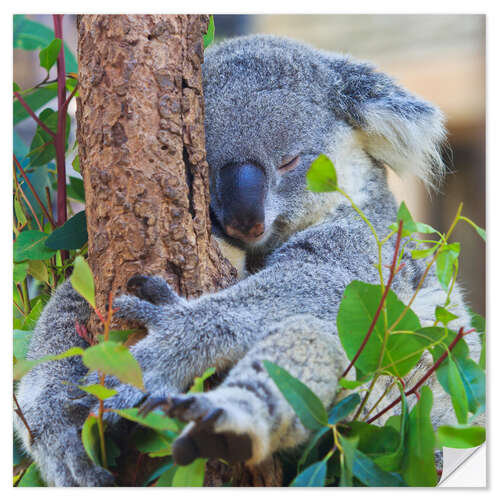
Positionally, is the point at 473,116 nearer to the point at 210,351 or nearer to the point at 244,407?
the point at 210,351

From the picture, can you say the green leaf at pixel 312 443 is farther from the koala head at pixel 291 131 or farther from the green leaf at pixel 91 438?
the koala head at pixel 291 131

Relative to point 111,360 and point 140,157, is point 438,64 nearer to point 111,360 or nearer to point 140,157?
point 140,157

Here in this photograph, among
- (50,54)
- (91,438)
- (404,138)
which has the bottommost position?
(91,438)

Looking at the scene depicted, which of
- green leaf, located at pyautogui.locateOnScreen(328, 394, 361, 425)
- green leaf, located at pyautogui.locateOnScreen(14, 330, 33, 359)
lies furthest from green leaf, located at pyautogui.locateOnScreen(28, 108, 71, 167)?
green leaf, located at pyautogui.locateOnScreen(328, 394, 361, 425)

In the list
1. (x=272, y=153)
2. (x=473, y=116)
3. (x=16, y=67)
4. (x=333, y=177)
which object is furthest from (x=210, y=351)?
(x=473, y=116)

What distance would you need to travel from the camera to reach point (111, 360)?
1215mm

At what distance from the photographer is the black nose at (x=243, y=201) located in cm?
175

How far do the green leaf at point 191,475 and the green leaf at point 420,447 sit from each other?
0.46m

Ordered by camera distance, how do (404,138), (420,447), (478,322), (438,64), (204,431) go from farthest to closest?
(438,64)
(404,138)
(478,322)
(420,447)
(204,431)

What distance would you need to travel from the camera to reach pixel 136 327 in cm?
154

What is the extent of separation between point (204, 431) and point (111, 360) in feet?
0.86

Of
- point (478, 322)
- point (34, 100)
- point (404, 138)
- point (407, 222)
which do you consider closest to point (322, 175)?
point (407, 222)

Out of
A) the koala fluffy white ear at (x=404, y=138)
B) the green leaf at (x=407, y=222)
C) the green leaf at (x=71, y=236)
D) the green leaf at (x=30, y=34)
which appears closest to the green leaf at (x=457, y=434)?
the green leaf at (x=407, y=222)

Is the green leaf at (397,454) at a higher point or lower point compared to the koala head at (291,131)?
lower
